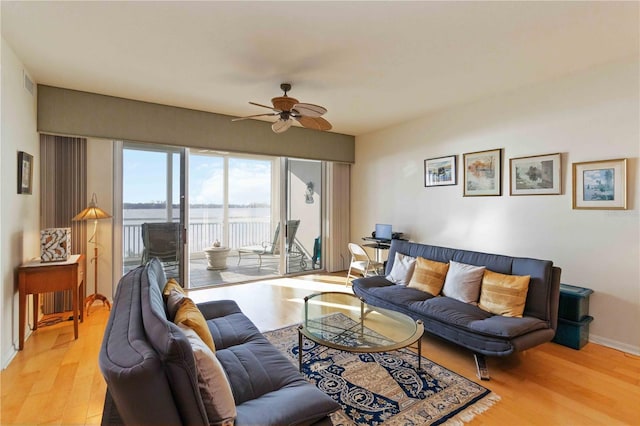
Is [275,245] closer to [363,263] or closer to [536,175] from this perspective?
[363,263]

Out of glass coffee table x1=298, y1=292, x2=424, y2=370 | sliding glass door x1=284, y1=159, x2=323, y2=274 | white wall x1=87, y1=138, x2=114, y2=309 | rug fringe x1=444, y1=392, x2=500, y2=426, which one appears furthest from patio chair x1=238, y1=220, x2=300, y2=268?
rug fringe x1=444, y1=392, x2=500, y2=426

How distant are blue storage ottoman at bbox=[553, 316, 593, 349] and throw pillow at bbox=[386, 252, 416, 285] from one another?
1408 mm

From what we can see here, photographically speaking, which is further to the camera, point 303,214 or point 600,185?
point 303,214

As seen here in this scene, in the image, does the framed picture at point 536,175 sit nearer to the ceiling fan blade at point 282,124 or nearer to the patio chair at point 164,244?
the ceiling fan blade at point 282,124

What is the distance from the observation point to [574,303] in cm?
283

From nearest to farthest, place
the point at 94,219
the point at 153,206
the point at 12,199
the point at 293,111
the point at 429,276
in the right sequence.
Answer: the point at 12,199 < the point at 293,111 < the point at 429,276 < the point at 94,219 < the point at 153,206

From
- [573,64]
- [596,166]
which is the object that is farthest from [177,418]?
[573,64]

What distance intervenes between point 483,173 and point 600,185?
1.13 metres

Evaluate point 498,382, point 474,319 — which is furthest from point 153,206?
point 498,382

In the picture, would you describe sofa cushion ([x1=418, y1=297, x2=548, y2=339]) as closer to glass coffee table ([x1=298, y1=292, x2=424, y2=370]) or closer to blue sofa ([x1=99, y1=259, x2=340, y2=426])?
glass coffee table ([x1=298, y1=292, x2=424, y2=370])

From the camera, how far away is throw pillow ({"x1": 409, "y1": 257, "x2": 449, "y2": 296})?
10.5ft

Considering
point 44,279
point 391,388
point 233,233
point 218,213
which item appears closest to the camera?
point 391,388

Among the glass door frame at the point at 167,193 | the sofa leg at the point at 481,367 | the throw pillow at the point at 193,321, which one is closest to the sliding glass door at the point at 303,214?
the glass door frame at the point at 167,193

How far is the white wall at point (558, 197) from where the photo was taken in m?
2.76
